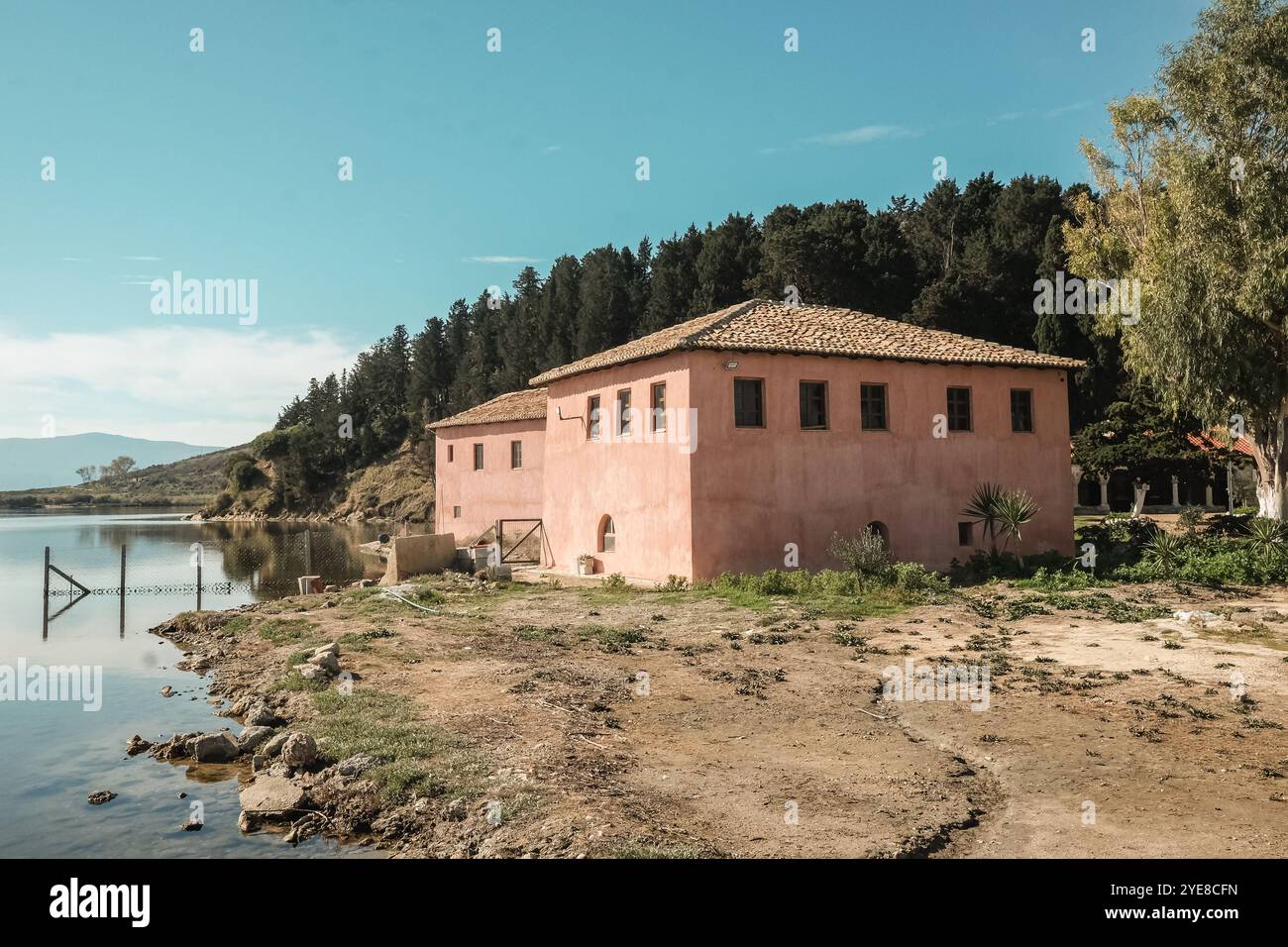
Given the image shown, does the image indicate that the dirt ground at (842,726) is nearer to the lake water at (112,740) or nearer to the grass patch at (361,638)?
the grass patch at (361,638)

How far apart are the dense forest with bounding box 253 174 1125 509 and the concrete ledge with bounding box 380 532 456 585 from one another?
66.8 ft

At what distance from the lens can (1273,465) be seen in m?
28.3

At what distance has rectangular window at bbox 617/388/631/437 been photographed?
1006 inches

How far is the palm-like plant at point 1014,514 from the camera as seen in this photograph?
24.2 metres

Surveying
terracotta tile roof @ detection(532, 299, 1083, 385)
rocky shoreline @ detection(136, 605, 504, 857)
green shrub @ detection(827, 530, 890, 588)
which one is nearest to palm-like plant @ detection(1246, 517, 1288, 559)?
terracotta tile roof @ detection(532, 299, 1083, 385)

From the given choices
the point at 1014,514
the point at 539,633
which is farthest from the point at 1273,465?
the point at 539,633

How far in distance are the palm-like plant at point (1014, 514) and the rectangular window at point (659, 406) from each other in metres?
9.10

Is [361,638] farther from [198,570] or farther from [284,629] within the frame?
[198,570]

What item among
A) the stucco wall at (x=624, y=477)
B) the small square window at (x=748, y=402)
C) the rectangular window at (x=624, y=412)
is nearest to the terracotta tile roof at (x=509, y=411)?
the stucco wall at (x=624, y=477)

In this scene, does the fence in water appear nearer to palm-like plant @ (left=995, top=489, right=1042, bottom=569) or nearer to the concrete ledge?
the concrete ledge
